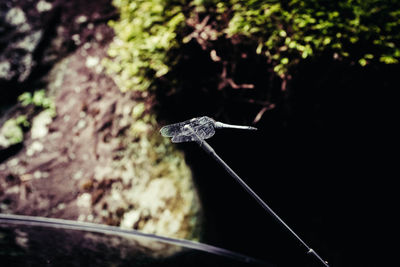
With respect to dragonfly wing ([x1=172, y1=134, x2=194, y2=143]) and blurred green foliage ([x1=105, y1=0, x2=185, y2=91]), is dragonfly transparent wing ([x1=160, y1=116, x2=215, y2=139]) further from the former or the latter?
blurred green foliage ([x1=105, y1=0, x2=185, y2=91])

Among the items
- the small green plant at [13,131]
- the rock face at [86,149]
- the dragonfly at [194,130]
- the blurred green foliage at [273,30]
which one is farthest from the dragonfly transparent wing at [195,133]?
the small green plant at [13,131]

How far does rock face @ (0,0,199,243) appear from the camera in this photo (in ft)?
11.0

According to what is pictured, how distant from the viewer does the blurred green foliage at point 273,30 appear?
2.22m

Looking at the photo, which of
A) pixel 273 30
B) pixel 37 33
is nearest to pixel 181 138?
pixel 273 30

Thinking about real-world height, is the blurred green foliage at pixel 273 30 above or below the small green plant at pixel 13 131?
above

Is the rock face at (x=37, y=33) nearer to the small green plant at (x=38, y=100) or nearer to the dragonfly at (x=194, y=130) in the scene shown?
the small green plant at (x=38, y=100)

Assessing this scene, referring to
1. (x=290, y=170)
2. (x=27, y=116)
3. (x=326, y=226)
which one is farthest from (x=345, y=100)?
(x=27, y=116)

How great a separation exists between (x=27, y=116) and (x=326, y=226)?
16.4 feet

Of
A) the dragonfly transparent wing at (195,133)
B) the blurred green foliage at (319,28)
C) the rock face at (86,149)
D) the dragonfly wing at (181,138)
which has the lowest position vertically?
the rock face at (86,149)

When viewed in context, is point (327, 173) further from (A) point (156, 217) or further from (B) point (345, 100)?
(A) point (156, 217)

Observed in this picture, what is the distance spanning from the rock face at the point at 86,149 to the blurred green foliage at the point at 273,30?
788 mm

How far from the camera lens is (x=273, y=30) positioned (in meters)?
2.45

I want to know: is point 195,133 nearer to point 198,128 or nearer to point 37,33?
point 198,128

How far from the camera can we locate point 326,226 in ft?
9.50
